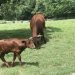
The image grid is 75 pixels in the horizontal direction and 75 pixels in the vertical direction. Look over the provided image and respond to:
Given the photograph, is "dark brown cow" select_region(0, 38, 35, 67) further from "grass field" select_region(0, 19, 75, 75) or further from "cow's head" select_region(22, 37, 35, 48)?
"grass field" select_region(0, 19, 75, 75)

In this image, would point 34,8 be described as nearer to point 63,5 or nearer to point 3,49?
point 63,5

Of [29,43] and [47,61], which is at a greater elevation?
[29,43]

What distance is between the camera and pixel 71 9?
222ft

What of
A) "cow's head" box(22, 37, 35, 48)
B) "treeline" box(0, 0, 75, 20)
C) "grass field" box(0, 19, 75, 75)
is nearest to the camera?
"grass field" box(0, 19, 75, 75)

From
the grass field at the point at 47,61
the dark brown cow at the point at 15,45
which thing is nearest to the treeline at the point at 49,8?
the grass field at the point at 47,61

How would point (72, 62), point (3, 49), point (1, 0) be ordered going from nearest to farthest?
point (3, 49) < point (72, 62) < point (1, 0)

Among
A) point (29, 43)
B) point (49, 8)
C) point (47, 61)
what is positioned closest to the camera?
point (29, 43)

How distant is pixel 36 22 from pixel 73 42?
2310 millimetres

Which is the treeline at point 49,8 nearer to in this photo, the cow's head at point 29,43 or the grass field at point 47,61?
the grass field at point 47,61

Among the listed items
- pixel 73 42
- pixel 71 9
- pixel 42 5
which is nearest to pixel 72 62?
pixel 73 42

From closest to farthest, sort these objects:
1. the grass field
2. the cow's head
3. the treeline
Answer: the grass field < the cow's head < the treeline

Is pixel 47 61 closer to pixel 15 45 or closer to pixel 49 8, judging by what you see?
pixel 15 45

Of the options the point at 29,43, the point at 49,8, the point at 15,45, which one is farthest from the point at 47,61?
the point at 49,8

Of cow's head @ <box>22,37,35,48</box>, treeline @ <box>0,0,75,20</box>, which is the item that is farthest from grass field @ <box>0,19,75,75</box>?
treeline @ <box>0,0,75,20</box>
